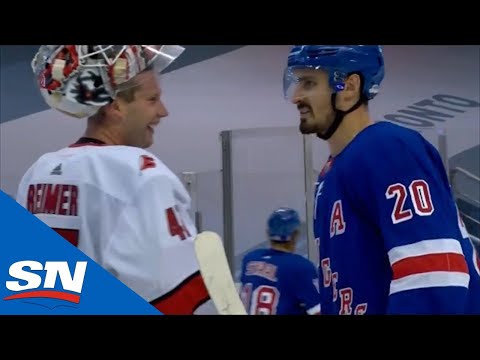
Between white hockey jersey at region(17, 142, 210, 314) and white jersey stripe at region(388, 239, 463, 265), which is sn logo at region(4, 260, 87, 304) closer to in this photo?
white hockey jersey at region(17, 142, 210, 314)

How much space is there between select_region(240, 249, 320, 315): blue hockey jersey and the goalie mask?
2.66 ft

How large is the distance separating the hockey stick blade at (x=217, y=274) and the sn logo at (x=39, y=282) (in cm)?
46

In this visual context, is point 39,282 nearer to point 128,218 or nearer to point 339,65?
point 128,218

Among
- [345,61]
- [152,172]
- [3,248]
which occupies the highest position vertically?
[345,61]

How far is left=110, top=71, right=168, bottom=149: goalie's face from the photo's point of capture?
258 cm

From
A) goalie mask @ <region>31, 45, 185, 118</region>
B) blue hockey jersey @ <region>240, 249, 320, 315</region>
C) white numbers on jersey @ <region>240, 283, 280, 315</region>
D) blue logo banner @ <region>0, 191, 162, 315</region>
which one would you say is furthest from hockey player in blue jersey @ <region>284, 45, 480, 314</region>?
blue logo banner @ <region>0, 191, 162, 315</region>

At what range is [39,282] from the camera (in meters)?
2.62

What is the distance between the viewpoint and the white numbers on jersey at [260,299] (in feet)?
8.84

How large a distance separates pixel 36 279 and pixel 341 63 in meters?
1.35

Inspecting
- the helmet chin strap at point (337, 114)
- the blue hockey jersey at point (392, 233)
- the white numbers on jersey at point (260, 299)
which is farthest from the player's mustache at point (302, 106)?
the white numbers on jersey at point (260, 299)
